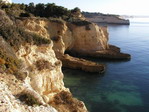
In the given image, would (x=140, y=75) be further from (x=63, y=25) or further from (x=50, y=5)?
(x=50, y=5)

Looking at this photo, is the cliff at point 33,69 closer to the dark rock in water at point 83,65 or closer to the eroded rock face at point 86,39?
the dark rock in water at point 83,65

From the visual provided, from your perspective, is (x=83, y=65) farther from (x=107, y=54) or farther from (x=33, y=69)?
(x=33, y=69)

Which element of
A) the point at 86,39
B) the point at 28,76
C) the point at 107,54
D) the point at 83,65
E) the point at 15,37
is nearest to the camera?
the point at 28,76

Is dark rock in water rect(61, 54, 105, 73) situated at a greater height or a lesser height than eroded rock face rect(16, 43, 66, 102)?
lesser

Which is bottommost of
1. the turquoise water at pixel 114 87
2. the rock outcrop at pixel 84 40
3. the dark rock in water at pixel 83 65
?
the turquoise water at pixel 114 87

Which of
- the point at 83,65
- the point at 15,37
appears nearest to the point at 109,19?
the point at 83,65

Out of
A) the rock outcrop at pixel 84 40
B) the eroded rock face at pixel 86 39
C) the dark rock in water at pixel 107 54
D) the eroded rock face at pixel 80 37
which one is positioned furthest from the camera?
the eroded rock face at pixel 86 39

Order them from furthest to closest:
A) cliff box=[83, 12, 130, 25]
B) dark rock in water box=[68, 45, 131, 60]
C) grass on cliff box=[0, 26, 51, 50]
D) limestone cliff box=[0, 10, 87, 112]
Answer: cliff box=[83, 12, 130, 25], dark rock in water box=[68, 45, 131, 60], grass on cliff box=[0, 26, 51, 50], limestone cliff box=[0, 10, 87, 112]

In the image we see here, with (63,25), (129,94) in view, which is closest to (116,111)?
(129,94)

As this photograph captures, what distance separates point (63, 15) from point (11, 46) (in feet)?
114

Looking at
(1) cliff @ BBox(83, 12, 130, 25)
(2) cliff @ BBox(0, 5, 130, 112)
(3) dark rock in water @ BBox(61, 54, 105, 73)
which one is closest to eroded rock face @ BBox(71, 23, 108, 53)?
(2) cliff @ BBox(0, 5, 130, 112)

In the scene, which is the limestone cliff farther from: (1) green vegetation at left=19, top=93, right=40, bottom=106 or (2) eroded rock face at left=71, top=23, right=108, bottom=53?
(2) eroded rock face at left=71, top=23, right=108, bottom=53

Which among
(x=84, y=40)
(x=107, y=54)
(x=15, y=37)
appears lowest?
(x=107, y=54)

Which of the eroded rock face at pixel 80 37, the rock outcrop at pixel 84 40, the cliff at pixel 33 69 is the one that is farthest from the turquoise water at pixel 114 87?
the eroded rock face at pixel 80 37
